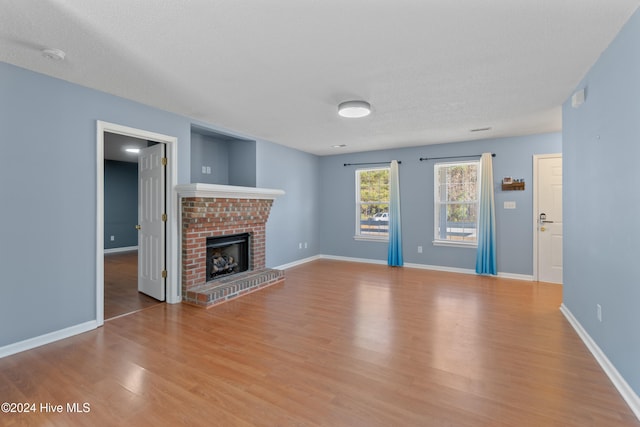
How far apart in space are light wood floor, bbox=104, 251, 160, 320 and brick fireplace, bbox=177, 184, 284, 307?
0.61 metres

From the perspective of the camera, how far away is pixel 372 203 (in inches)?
261

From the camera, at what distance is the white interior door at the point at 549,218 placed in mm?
4840

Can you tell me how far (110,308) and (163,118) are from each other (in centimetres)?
245

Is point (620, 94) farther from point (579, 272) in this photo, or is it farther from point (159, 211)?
point (159, 211)

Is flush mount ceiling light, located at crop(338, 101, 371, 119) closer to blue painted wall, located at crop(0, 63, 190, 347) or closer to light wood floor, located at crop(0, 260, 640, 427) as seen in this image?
light wood floor, located at crop(0, 260, 640, 427)

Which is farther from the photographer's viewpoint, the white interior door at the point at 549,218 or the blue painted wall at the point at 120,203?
the blue painted wall at the point at 120,203

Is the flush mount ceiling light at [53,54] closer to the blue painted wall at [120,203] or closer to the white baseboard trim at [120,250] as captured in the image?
the blue painted wall at [120,203]

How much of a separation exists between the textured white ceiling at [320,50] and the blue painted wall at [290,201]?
1.80 m

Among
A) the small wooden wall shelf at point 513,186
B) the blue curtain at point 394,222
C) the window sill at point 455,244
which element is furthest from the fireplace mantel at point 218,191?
the small wooden wall shelf at point 513,186

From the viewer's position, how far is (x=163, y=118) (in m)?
A: 3.75

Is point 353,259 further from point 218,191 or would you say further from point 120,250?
point 120,250

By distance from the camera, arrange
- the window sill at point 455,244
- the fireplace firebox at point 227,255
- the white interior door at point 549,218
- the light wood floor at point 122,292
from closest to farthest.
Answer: the light wood floor at point 122,292, the fireplace firebox at point 227,255, the white interior door at point 549,218, the window sill at point 455,244

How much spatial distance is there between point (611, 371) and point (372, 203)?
479 cm

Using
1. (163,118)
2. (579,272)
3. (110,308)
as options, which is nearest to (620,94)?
(579,272)
